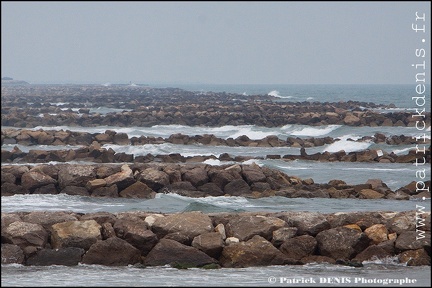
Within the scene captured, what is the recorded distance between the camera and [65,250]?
10461 millimetres

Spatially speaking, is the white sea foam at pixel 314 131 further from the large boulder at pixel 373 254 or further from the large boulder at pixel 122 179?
the large boulder at pixel 373 254

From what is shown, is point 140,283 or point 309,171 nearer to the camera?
point 140,283

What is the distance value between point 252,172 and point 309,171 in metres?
4.82

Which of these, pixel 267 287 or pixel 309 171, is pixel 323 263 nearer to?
pixel 267 287

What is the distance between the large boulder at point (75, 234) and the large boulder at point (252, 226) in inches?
75.1

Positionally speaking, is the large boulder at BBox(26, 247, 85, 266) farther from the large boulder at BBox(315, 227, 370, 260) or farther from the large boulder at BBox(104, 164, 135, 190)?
the large boulder at BBox(104, 164, 135, 190)

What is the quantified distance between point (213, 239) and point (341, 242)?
178 cm

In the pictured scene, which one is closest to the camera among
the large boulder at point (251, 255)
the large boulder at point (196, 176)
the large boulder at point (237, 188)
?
the large boulder at point (251, 255)

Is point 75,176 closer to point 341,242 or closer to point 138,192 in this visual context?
point 138,192

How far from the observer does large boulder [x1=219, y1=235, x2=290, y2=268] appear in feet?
33.6

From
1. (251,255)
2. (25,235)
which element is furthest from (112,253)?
(251,255)

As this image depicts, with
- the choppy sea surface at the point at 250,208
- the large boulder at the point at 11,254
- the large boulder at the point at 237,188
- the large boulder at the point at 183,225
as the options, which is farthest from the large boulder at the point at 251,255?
the large boulder at the point at 237,188

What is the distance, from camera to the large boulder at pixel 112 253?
1031 cm

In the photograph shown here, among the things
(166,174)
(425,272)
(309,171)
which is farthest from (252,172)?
(425,272)
